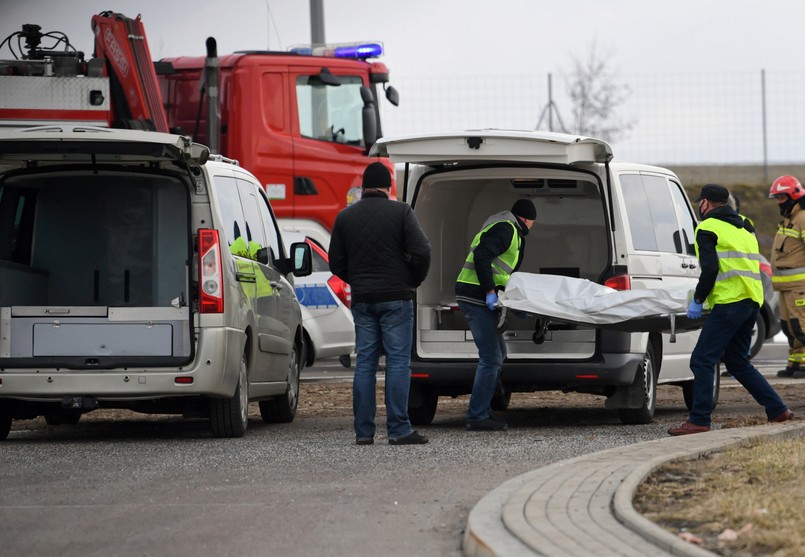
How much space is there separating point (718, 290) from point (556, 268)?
2496 millimetres

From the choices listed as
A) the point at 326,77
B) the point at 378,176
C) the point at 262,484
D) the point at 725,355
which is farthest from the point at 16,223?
the point at 326,77

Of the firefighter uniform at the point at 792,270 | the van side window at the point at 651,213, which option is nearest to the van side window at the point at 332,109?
the firefighter uniform at the point at 792,270

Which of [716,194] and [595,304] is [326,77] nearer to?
[595,304]

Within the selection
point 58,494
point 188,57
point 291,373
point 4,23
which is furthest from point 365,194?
point 188,57

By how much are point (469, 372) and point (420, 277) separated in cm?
122

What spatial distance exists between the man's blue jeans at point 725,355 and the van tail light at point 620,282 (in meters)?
0.66

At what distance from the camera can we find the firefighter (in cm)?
1431

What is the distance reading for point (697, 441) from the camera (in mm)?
8789

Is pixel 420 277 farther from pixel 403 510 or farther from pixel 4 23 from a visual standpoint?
pixel 4 23

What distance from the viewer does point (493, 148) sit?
10.7 metres

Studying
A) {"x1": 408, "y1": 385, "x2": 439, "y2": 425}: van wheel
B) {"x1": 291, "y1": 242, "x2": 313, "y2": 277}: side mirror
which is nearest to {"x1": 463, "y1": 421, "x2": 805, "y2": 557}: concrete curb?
{"x1": 408, "y1": 385, "x2": 439, "y2": 425}: van wheel

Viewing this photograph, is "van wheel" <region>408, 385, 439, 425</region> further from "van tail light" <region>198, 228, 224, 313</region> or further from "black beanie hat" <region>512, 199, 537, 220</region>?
"van tail light" <region>198, 228, 224, 313</region>

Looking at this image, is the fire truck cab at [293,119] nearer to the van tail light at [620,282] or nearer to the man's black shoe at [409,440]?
the van tail light at [620,282]

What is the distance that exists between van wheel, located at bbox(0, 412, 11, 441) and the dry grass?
5.02 metres
